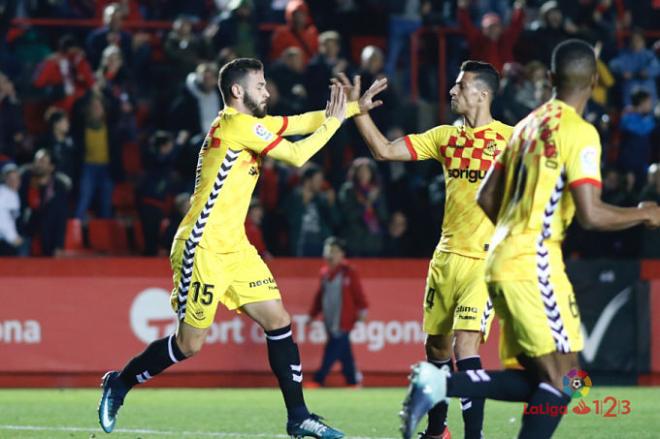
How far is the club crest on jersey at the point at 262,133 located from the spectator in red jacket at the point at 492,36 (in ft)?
37.0

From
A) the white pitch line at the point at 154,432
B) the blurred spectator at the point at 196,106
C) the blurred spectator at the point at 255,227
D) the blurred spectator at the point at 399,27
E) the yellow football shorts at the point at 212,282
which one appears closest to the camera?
the yellow football shorts at the point at 212,282

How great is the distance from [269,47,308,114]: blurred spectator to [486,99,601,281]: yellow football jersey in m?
11.7

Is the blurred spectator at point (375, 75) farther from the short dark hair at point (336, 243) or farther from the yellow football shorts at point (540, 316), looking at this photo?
the yellow football shorts at point (540, 316)

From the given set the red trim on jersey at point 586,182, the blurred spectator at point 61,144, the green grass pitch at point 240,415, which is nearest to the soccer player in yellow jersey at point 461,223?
the green grass pitch at point 240,415

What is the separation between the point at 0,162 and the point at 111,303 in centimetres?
257

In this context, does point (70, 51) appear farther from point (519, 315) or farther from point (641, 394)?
point (519, 315)

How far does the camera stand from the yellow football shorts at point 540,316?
7441 millimetres

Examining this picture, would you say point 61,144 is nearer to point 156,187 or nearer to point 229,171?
point 156,187

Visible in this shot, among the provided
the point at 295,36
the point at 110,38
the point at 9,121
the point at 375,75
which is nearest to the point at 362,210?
the point at 375,75

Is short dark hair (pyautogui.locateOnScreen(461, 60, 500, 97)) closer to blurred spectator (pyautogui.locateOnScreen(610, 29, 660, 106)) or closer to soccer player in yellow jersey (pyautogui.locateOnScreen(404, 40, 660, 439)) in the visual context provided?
soccer player in yellow jersey (pyautogui.locateOnScreen(404, 40, 660, 439))

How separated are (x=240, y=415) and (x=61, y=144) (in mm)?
6336

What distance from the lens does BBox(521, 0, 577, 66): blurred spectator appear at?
20.8 m

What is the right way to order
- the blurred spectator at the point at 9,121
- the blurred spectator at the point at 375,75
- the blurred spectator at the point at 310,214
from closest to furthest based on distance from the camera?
the blurred spectator at the point at 310,214
the blurred spectator at the point at 9,121
the blurred spectator at the point at 375,75

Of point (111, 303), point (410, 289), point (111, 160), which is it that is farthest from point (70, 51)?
Answer: point (410, 289)
